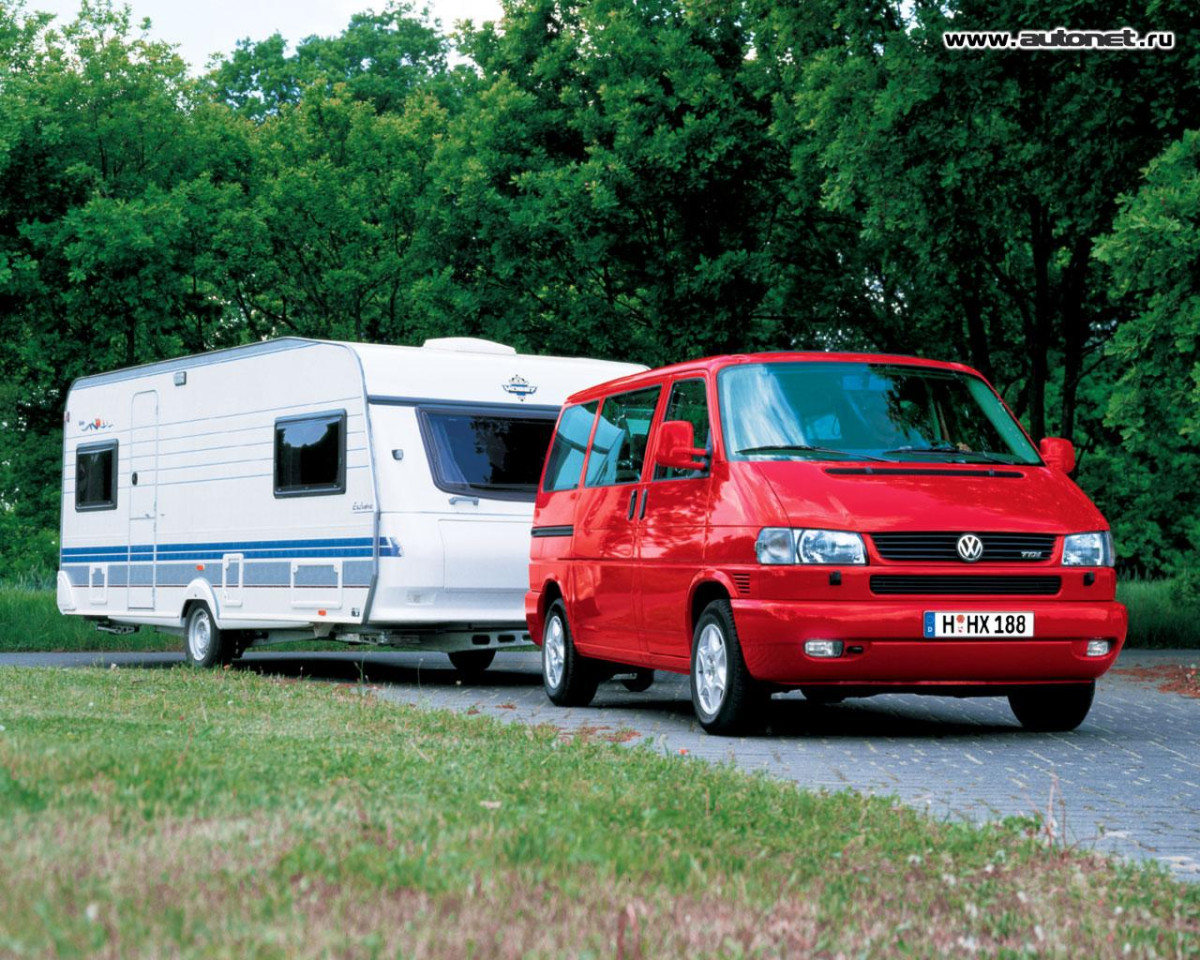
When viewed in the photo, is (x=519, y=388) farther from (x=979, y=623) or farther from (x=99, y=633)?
(x=99, y=633)

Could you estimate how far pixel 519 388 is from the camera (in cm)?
1567

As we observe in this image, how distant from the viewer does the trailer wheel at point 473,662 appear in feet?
58.5

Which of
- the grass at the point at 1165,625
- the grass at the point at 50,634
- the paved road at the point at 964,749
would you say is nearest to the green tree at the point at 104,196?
the grass at the point at 50,634

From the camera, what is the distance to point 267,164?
33.4m

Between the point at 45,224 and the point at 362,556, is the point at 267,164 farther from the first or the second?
the point at 362,556

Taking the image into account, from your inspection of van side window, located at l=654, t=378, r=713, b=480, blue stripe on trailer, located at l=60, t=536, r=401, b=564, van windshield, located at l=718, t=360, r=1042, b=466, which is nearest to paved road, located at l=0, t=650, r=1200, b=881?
blue stripe on trailer, located at l=60, t=536, r=401, b=564

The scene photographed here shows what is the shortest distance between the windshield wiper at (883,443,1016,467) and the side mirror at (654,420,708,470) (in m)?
1.12

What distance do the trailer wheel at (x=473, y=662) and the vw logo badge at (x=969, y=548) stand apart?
27.5 ft

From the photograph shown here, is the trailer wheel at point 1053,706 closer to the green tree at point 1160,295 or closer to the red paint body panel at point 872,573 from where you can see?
the red paint body panel at point 872,573

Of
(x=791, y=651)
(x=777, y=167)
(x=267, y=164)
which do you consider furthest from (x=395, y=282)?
(x=791, y=651)

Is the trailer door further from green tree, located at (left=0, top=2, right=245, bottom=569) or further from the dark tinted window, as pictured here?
green tree, located at (left=0, top=2, right=245, bottom=569)

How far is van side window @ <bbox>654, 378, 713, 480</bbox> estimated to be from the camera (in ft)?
36.2

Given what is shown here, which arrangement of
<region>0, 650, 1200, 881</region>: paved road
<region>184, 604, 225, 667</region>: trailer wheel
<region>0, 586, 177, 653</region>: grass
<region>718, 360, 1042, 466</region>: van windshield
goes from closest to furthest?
<region>0, 650, 1200, 881</region>: paved road, <region>718, 360, 1042, 466</region>: van windshield, <region>184, 604, 225, 667</region>: trailer wheel, <region>0, 586, 177, 653</region>: grass

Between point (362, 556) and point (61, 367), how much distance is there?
67.4 feet
